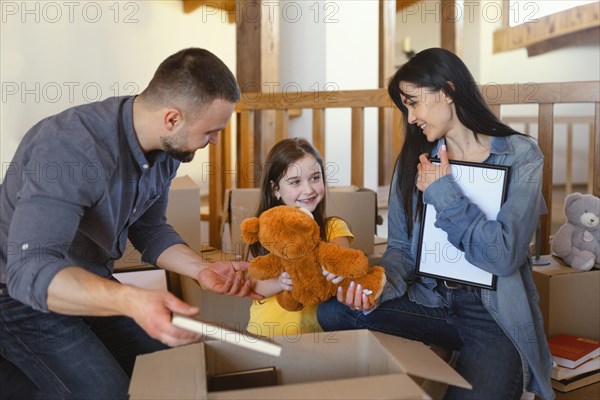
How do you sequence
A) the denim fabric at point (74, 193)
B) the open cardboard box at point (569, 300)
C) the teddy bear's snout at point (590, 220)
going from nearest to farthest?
the denim fabric at point (74, 193), the open cardboard box at point (569, 300), the teddy bear's snout at point (590, 220)

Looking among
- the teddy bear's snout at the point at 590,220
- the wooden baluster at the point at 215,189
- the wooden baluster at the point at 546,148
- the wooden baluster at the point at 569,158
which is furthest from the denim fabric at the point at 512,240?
the wooden baluster at the point at 569,158

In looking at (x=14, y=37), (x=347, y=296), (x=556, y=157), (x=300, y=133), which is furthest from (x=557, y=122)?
(x=347, y=296)

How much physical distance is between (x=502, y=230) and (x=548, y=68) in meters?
4.88

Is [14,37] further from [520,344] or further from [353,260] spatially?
[520,344]

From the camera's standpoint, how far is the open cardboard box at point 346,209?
2.09 m

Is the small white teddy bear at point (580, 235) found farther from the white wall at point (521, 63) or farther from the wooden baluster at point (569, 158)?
the white wall at point (521, 63)

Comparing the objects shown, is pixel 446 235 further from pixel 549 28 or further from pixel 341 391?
pixel 549 28

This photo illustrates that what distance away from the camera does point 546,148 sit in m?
2.20

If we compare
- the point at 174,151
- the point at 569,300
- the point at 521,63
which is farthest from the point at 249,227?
the point at 521,63

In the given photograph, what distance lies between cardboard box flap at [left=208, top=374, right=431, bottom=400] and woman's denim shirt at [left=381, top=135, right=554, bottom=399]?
469 millimetres

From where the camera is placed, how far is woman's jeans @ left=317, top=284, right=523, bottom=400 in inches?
47.6

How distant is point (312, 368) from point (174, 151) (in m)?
0.56

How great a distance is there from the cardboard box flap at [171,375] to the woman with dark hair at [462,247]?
1.39 feet

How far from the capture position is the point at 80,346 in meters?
1.22
